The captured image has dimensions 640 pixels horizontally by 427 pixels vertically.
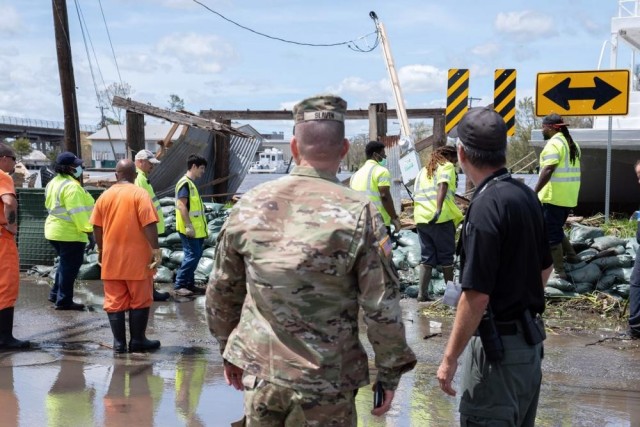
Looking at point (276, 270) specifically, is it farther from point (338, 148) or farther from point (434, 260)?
point (434, 260)

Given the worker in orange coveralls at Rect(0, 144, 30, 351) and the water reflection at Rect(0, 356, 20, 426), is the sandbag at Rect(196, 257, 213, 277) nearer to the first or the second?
the worker in orange coveralls at Rect(0, 144, 30, 351)

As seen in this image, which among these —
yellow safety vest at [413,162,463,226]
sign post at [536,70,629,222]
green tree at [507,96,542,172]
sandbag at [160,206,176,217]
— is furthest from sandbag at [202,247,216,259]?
green tree at [507,96,542,172]

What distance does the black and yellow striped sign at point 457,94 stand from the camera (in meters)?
11.0

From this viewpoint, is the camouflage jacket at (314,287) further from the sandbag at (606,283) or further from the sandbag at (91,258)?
the sandbag at (91,258)

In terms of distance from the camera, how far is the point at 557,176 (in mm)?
8070

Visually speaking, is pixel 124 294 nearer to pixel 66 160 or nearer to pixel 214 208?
pixel 66 160

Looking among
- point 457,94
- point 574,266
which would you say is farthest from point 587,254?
point 457,94

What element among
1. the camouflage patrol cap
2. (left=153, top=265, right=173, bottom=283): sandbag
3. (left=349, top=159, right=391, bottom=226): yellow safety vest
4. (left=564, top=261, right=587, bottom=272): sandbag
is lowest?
(left=153, top=265, right=173, bottom=283): sandbag

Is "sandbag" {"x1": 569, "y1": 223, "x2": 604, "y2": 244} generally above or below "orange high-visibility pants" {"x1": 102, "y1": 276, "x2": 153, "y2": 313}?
above

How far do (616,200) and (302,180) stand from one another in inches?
456

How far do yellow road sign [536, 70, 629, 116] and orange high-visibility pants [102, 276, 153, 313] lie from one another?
529 cm

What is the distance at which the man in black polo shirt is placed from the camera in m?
2.86

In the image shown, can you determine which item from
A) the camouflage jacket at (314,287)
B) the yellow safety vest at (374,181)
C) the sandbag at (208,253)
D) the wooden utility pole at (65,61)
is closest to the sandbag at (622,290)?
the yellow safety vest at (374,181)

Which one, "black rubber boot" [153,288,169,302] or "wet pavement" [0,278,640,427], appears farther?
"black rubber boot" [153,288,169,302]
